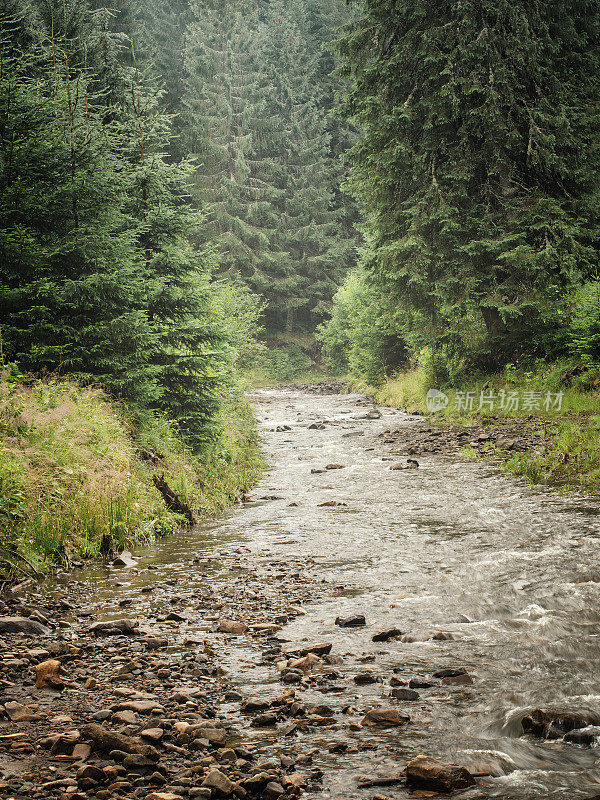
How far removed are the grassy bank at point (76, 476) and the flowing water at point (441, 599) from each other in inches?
23.1

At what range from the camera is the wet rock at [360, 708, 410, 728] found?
13.6 ft

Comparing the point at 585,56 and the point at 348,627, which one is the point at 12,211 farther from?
the point at 585,56

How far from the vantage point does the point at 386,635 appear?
18.5ft

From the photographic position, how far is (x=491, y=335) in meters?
19.9

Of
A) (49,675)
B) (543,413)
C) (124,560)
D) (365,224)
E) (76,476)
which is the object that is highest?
(365,224)

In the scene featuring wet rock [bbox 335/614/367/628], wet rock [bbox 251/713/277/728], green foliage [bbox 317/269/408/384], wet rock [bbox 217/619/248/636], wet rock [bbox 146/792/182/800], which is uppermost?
green foliage [bbox 317/269/408/384]

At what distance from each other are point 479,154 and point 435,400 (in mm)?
7846

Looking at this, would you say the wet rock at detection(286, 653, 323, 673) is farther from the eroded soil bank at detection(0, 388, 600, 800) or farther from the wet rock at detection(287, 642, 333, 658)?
the wet rock at detection(287, 642, 333, 658)

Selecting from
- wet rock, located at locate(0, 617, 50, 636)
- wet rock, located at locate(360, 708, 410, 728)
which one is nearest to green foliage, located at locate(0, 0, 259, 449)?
wet rock, located at locate(0, 617, 50, 636)

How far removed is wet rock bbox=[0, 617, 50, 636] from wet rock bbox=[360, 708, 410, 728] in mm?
2993

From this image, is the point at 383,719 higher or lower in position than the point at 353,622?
higher

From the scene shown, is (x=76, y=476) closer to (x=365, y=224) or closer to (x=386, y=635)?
(x=386, y=635)

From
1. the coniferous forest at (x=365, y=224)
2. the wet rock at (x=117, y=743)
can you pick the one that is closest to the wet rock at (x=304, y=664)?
the wet rock at (x=117, y=743)

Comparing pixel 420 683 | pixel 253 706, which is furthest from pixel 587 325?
pixel 253 706
